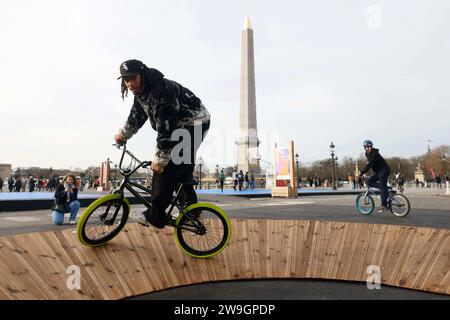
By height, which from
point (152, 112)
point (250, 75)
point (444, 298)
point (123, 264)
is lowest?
point (444, 298)

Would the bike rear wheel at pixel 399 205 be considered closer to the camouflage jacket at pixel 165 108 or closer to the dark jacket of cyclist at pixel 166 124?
the dark jacket of cyclist at pixel 166 124

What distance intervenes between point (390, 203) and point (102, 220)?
8.70 metres

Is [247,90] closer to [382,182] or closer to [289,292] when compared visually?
[382,182]

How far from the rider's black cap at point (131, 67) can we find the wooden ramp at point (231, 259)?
194 centimetres

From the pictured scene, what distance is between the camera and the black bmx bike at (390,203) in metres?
9.45

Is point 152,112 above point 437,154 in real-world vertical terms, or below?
below

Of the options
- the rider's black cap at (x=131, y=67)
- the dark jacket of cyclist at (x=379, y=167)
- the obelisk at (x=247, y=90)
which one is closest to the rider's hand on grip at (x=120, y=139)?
the rider's black cap at (x=131, y=67)

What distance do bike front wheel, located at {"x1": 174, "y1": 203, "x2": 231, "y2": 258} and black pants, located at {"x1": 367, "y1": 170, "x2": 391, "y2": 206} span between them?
7.28 meters
